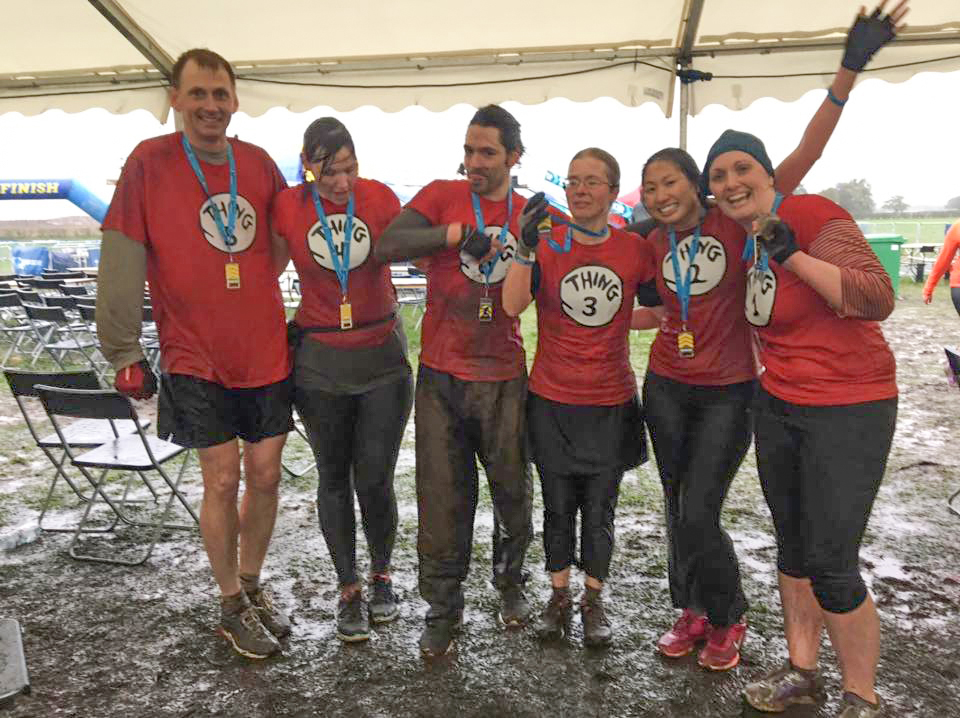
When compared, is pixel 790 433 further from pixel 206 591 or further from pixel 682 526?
pixel 206 591

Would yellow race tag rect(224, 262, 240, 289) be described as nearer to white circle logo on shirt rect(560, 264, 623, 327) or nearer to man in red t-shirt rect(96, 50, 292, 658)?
man in red t-shirt rect(96, 50, 292, 658)

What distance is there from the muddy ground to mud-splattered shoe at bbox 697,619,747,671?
0.14ft

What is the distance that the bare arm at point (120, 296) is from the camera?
93.0 inches

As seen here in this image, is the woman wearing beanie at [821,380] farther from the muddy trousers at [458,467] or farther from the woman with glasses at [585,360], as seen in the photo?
the muddy trousers at [458,467]

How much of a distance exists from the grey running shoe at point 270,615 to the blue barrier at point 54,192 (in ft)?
51.3

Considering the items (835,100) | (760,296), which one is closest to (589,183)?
(760,296)

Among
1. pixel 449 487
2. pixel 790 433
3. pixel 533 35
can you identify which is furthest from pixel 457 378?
pixel 533 35

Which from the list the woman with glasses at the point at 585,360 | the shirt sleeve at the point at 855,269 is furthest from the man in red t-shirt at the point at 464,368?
the shirt sleeve at the point at 855,269

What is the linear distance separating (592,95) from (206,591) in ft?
11.2

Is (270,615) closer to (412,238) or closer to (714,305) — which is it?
(412,238)

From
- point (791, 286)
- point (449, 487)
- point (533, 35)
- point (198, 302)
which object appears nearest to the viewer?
point (791, 286)

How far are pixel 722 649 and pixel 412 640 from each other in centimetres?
117

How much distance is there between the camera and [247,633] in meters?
2.71

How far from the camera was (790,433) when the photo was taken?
2.13 metres
